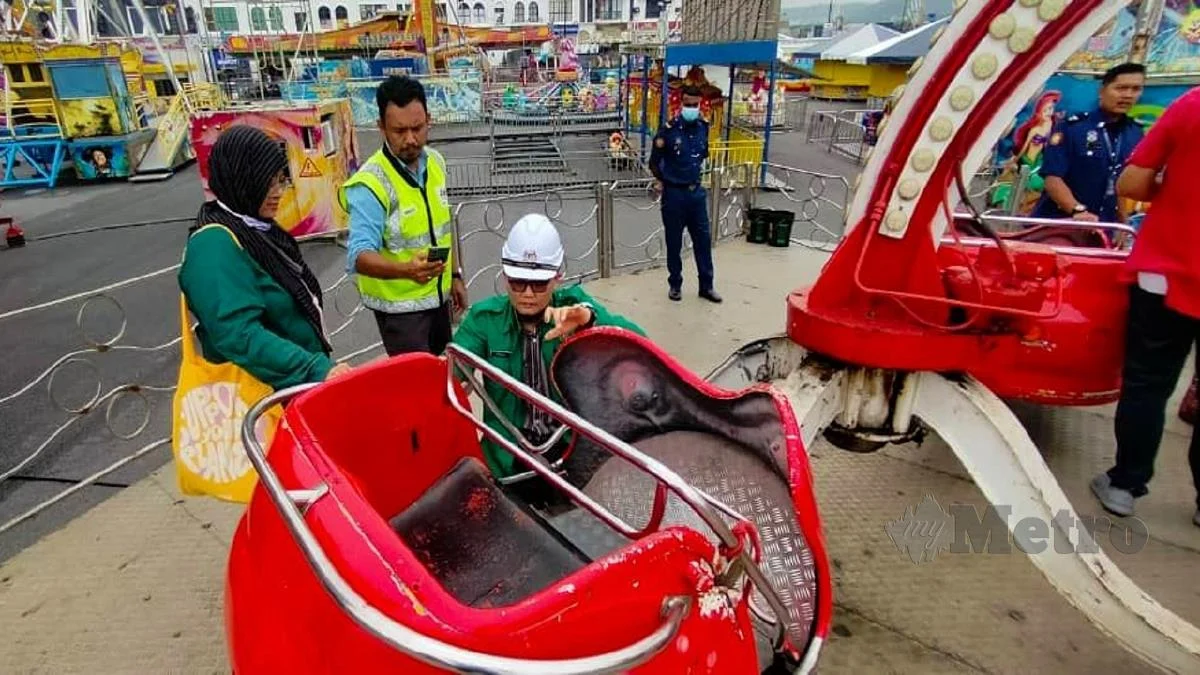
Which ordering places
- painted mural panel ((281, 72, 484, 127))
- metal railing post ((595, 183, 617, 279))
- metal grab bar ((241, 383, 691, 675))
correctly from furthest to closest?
1. painted mural panel ((281, 72, 484, 127))
2. metal railing post ((595, 183, 617, 279))
3. metal grab bar ((241, 383, 691, 675))

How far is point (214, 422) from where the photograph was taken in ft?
6.52

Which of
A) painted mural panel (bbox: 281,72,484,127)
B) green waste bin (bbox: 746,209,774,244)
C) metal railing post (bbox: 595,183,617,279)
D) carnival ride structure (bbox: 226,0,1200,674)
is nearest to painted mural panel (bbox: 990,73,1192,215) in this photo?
green waste bin (bbox: 746,209,774,244)

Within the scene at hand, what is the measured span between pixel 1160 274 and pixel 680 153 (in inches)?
135

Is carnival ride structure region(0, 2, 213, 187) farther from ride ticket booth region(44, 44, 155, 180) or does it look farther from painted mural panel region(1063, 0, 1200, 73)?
painted mural panel region(1063, 0, 1200, 73)

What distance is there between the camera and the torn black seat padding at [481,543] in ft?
5.12

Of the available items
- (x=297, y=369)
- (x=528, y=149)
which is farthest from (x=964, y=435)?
(x=528, y=149)

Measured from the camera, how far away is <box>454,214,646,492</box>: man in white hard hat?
6.67 feet

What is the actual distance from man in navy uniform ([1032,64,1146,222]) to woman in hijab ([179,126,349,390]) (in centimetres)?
427

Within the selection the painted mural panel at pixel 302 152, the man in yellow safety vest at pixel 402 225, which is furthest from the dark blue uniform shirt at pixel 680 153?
the painted mural panel at pixel 302 152

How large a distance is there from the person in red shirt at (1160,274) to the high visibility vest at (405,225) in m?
2.47

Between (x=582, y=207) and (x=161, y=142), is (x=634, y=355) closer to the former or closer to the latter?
(x=582, y=207)

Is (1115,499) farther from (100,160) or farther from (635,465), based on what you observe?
(100,160)

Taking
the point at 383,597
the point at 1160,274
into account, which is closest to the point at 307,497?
the point at 383,597

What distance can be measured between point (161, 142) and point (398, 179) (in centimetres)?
1524
